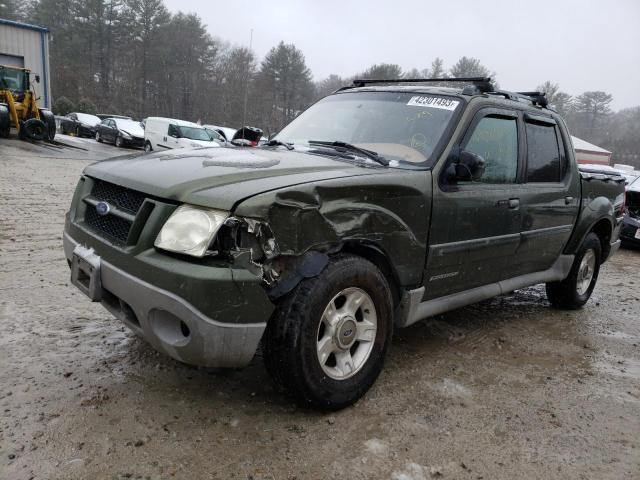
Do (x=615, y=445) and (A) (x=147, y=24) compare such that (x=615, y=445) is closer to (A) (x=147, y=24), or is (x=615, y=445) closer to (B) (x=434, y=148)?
(B) (x=434, y=148)

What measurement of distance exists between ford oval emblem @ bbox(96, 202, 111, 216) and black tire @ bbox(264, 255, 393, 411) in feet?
3.57

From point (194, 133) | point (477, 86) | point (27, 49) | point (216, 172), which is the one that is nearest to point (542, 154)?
point (477, 86)

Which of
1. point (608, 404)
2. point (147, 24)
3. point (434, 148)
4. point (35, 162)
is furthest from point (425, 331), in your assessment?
point (147, 24)

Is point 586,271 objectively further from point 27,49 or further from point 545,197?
point 27,49

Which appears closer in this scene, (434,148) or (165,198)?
(165,198)

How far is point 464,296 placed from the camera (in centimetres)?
346

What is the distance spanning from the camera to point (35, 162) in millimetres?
12555

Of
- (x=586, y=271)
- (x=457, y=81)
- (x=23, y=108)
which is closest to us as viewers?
(x=457, y=81)

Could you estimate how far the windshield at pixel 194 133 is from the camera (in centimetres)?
1967

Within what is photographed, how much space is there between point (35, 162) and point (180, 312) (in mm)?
12544

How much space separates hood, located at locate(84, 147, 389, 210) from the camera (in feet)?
7.48

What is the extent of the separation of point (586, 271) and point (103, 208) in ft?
15.0

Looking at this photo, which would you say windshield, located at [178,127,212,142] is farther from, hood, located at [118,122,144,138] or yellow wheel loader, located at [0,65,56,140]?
yellow wheel loader, located at [0,65,56,140]

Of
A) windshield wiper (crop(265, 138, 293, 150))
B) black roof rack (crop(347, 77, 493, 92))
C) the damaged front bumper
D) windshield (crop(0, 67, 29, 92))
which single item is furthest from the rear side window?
windshield (crop(0, 67, 29, 92))
